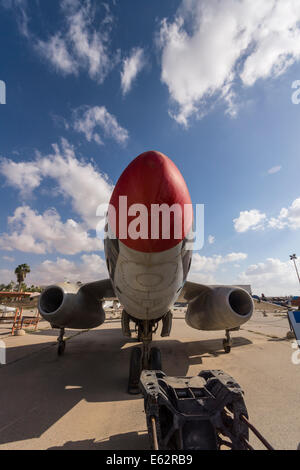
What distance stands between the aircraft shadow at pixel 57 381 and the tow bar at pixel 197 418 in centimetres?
165

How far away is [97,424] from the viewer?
2.68m

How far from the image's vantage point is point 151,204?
1.75 metres

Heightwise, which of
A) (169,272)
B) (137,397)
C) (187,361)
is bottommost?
(187,361)

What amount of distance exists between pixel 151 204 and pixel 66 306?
16.3 ft

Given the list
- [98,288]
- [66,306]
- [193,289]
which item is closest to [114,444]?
[66,306]

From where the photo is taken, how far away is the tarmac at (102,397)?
2361 millimetres

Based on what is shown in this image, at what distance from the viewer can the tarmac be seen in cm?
236

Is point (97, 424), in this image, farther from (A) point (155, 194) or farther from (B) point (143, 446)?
(A) point (155, 194)

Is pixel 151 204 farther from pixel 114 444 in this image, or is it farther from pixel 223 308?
pixel 223 308

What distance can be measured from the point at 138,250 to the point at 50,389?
398 centimetres

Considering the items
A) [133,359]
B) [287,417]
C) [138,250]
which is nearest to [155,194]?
[138,250]

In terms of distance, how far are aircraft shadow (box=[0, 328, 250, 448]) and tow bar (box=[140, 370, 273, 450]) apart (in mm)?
1654
